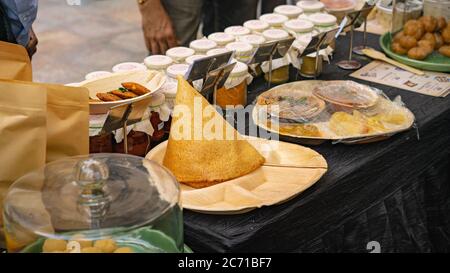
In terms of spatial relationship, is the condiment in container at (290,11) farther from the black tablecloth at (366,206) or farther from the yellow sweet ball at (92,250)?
the yellow sweet ball at (92,250)

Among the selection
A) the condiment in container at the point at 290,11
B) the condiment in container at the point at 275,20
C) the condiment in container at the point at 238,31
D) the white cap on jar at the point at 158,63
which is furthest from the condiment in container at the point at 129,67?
the condiment in container at the point at 290,11

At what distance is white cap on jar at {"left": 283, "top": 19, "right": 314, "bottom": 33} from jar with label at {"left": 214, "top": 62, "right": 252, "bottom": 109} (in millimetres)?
364

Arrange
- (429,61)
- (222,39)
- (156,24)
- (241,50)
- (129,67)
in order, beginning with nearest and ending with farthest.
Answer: (129,67), (241,50), (222,39), (429,61), (156,24)

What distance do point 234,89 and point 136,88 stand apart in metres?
0.36

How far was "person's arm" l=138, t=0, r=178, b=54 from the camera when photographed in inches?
107

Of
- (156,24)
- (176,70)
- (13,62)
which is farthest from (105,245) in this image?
(156,24)

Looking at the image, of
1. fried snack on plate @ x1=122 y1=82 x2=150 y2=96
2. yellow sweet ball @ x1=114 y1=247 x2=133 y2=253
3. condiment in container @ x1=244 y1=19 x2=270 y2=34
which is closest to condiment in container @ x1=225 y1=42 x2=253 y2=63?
condiment in container @ x1=244 y1=19 x2=270 y2=34

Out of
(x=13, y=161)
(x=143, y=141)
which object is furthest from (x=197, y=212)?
(x=13, y=161)

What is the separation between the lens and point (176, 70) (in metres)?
1.84

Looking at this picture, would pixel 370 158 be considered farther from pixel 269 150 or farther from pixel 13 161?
pixel 13 161

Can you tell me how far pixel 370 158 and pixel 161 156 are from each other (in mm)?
559

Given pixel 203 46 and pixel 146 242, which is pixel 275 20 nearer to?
pixel 203 46

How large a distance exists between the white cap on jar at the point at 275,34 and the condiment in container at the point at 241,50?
0.40ft
